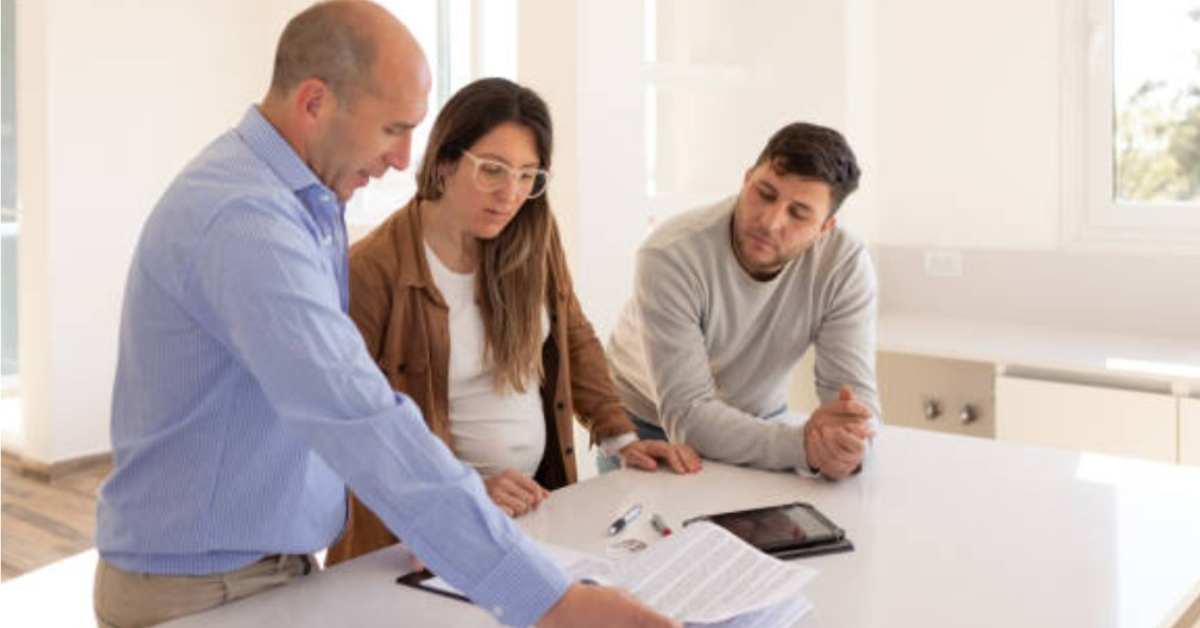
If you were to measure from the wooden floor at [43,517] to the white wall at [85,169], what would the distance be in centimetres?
13

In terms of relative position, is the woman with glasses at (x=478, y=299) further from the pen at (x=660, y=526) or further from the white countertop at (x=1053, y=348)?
the white countertop at (x=1053, y=348)

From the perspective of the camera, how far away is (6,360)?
554 cm

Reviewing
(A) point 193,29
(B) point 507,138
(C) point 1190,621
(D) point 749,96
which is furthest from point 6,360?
(C) point 1190,621

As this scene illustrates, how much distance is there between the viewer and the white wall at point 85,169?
193 inches

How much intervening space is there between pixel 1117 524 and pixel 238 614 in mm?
1209

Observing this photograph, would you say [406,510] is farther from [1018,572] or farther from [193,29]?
[193,29]

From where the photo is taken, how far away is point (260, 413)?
1283mm

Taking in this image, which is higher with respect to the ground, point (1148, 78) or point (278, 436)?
point (1148, 78)

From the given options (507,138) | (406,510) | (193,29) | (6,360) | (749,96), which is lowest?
(6,360)

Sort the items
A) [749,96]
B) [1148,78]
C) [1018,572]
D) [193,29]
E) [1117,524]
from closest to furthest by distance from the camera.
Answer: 1. [1018,572]
2. [1117,524]
3. [1148,78]
4. [749,96]
5. [193,29]

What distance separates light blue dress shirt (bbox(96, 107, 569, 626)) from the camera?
1134 mm

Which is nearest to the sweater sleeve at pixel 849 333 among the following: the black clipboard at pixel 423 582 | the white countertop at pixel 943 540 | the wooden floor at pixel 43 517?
the white countertop at pixel 943 540

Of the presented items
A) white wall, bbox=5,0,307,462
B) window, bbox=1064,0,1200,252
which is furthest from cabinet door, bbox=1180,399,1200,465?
white wall, bbox=5,0,307,462

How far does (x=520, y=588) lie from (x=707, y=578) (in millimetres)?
351
